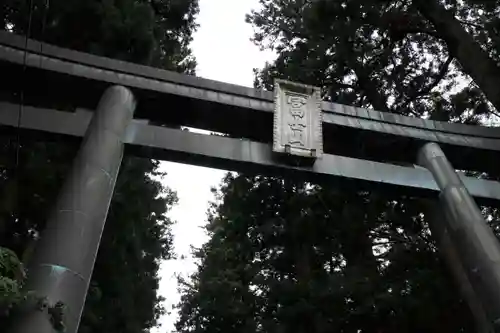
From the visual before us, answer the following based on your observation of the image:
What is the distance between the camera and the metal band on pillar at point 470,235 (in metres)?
5.04

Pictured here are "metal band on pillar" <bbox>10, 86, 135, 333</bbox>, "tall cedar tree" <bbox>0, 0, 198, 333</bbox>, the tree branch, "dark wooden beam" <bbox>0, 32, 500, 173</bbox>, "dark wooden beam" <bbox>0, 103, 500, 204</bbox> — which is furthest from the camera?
the tree branch

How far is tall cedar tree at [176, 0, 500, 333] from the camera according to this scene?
6.89 m

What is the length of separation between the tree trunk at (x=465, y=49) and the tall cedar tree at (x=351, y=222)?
1.2 inches

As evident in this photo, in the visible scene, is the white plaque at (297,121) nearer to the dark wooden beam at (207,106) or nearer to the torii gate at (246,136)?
the torii gate at (246,136)

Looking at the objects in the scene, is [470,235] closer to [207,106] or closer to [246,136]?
[246,136]

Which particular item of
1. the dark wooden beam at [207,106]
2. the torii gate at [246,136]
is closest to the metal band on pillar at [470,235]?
the torii gate at [246,136]

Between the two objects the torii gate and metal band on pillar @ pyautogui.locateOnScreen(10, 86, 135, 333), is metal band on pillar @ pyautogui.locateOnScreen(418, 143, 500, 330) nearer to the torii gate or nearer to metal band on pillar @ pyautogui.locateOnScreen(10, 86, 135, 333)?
the torii gate

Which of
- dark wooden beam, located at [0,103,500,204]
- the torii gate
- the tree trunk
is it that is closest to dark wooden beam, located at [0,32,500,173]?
the torii gate

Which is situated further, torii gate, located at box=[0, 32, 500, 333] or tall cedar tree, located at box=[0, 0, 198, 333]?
tall cedar tree, located at box=[0, 0, 198, 333]

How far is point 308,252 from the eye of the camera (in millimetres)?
8477

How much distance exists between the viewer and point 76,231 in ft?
14.1

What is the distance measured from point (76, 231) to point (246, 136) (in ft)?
8.78

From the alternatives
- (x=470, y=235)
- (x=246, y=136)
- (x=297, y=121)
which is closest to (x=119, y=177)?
(x=246, y=136)

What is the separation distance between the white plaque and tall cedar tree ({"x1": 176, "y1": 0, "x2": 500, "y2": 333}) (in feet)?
3.91
